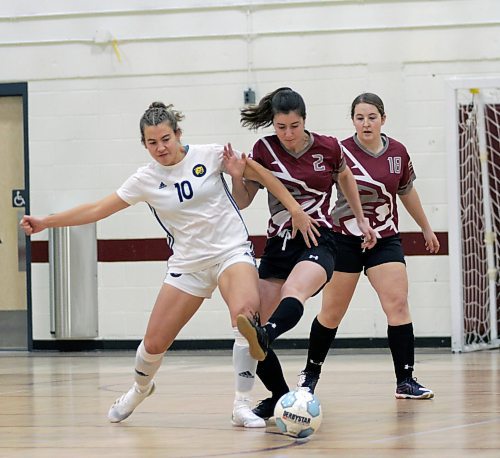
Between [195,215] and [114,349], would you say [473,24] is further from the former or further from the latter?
[195,215]

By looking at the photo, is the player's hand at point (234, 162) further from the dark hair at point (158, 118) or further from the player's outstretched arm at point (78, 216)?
the player's outstretched arm at point (78, 216)

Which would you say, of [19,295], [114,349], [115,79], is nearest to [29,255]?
[19,295]

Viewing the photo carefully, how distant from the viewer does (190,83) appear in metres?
10.7

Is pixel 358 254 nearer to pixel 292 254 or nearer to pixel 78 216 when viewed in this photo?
pixel 292 254

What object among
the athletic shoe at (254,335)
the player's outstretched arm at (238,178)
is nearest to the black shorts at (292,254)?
the player's outstretched arm at (238,178)

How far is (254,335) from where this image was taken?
4.85 metres

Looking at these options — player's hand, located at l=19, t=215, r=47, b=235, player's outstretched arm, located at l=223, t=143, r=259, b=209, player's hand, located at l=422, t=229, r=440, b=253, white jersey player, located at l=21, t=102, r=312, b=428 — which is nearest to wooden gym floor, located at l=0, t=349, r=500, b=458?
white jersey player, located at l=21, t=102, r=312, b=428

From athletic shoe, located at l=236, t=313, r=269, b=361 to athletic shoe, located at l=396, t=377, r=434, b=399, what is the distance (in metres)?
1.79

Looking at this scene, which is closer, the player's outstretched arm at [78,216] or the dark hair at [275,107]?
the dark hair at [275,107]

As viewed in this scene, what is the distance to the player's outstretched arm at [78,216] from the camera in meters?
5.54

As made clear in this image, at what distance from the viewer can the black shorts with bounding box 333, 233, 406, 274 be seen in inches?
253

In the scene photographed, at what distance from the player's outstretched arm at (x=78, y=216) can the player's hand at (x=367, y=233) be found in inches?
50.6

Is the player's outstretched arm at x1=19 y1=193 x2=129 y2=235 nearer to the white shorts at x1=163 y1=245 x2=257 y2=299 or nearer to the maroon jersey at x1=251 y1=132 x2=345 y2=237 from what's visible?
the white shorts at x1=163 y1=245 x2=257 y2=299

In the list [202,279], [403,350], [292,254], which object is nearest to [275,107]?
[292,254]
